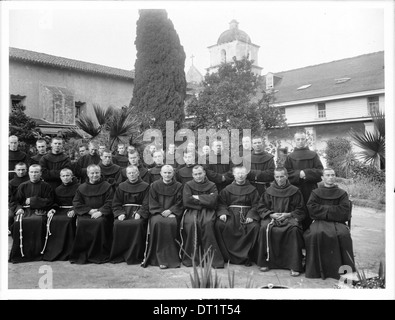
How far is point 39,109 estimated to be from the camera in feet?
23.6

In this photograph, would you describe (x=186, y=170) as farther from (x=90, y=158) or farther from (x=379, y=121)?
(x=379, y=121)

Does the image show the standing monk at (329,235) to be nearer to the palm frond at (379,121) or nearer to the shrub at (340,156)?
the palm frond at (379,121)

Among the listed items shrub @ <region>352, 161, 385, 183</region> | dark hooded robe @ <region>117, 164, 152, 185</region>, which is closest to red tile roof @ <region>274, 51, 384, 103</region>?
shrub @ <region>352, 161, 385, 183</region>

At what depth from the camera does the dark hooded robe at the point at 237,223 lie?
5.07 meters

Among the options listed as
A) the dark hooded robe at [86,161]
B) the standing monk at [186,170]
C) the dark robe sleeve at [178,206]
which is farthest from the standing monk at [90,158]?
the dark robe sleeve at [178,206]

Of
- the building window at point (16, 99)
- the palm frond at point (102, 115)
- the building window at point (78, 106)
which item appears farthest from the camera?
the building window at point (78, 106)

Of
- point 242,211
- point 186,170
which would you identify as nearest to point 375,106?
point 242,211

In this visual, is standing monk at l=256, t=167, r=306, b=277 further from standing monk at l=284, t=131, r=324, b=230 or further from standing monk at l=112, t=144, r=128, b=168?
standing monk at l=112, t=144, r=128, b=168

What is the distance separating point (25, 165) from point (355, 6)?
5146 millimetres

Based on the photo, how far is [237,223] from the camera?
205 inches

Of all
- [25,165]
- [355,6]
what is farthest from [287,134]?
[25,165]

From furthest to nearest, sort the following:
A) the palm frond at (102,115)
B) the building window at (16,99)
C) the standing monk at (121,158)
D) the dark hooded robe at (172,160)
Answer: the palm frond at (102,115) < the standing monk at (121,158) < the dark hooded robe at (172,160) < the building window at (16,99)

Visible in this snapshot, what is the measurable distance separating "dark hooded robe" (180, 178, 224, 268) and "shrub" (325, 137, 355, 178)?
2.73m

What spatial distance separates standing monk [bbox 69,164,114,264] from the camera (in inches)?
206
